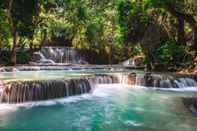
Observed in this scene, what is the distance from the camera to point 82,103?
42.8ft

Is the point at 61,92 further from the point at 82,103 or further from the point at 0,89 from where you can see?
the point at 0,89

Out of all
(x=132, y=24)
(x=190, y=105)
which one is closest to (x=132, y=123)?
(x=190, y=105)

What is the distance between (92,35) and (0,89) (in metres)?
22.2

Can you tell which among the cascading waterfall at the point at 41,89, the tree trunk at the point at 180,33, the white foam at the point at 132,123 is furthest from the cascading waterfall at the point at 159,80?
the white foam at the point at 132,123

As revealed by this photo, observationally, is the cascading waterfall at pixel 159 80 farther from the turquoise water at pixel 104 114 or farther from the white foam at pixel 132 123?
the white foam at pixel 132 123

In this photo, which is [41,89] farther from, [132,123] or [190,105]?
[190,105]

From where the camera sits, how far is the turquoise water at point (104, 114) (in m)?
9.33

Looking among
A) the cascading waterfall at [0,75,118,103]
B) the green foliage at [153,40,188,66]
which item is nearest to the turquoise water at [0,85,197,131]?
the cascading waterfall at [0,75,118,103]

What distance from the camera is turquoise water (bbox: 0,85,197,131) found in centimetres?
933

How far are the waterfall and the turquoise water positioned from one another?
17.9 m

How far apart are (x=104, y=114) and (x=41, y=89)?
11.2 feet

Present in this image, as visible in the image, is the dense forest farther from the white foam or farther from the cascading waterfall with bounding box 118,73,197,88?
the white foam

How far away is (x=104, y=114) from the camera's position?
36.8 feet

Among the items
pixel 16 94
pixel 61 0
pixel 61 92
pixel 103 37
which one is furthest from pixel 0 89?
pixel 103 37
